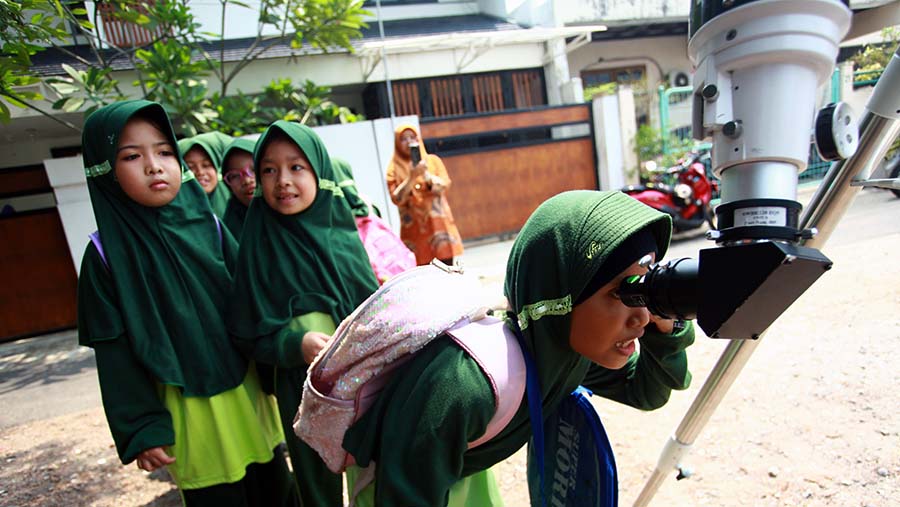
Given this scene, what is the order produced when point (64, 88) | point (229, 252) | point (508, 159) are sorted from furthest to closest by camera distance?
point (508, 159) → point (64, 88) → point (229, 252)

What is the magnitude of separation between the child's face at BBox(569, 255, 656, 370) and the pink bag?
108cm

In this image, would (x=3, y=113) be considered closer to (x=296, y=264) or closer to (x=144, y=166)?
(x=144, y=166)

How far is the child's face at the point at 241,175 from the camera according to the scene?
2.59 m

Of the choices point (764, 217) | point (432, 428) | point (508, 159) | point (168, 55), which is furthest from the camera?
point (508, 159)

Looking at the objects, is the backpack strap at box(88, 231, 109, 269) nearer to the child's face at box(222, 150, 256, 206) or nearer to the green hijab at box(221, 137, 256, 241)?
the green hijab at box(221, 137, 256, 241)

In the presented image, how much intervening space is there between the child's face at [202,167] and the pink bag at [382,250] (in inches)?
43.2

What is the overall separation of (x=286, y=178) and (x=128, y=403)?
0.82 metres

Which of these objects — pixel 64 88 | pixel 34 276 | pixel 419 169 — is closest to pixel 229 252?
pixel 419 169

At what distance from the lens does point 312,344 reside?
1.50 meters

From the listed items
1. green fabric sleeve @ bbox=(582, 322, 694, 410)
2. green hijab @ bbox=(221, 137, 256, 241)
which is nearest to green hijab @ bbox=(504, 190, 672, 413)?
green fabric sleeve @ bbox=(582, 322, 694, 410)

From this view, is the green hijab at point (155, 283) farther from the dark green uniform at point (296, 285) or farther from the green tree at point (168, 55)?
the green tree at point (168, 55)

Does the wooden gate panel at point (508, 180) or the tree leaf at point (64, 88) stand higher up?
the tree leaf at point (64, 88)

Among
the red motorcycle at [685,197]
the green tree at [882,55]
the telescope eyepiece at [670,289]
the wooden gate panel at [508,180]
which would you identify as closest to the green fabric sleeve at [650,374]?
the telescope eyepiece at [670,289]

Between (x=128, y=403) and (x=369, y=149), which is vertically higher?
(x=369, y=149)
